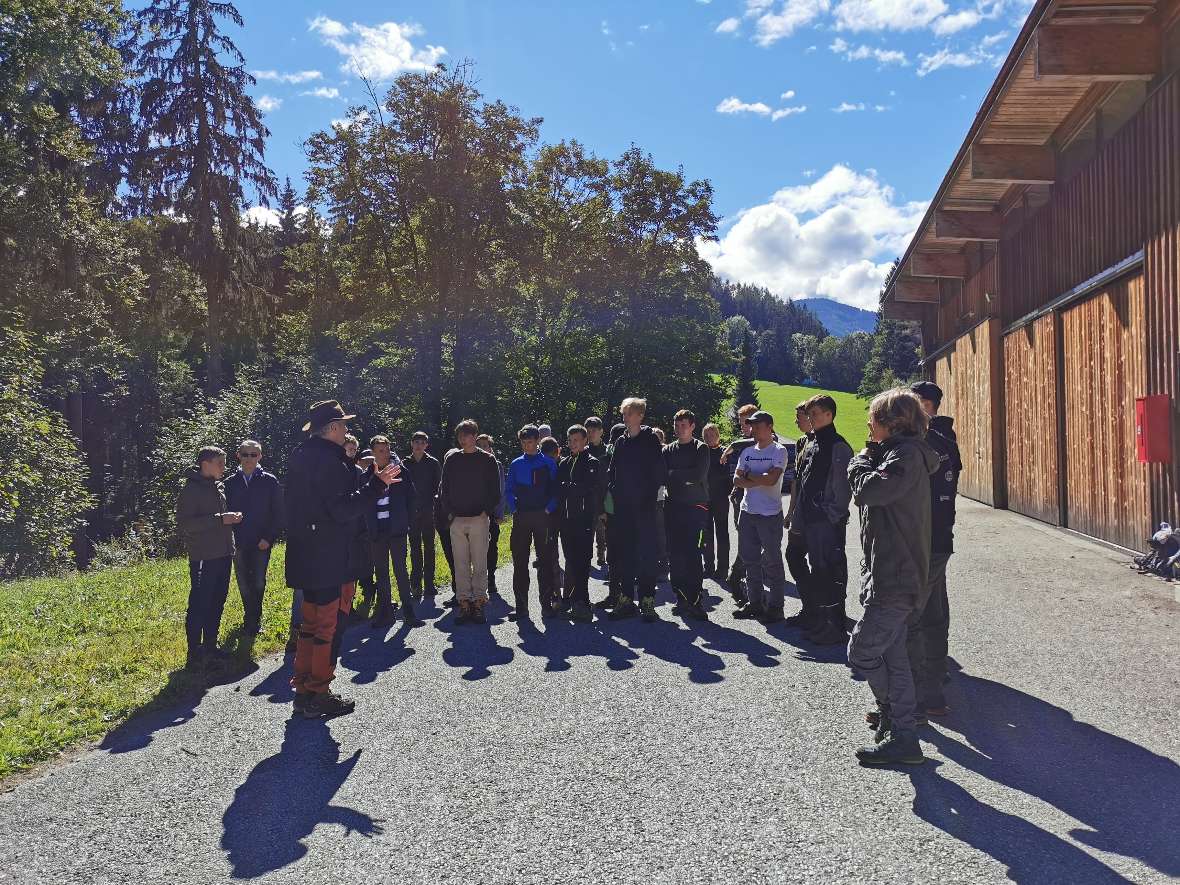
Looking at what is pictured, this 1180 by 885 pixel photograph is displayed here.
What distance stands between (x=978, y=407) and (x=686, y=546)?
14.5 m

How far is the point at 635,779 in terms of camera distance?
4.24 m

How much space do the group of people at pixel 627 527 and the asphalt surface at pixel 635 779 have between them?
1.44 feet

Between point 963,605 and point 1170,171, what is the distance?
6114 mm

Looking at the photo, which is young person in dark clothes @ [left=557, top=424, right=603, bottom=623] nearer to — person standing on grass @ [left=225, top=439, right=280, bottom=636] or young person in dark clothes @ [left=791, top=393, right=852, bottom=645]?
young person in dark clothes @ [left=791, top=393, right=852, bottom=645]

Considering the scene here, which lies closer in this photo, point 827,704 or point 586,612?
point 827,704

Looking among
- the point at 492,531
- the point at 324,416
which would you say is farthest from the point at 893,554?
the point at 492,531

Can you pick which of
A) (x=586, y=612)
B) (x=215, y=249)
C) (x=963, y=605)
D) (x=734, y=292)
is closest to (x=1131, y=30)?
(x=963, y=605)

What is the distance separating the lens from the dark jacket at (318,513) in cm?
565

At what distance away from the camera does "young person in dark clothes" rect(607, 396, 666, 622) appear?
320 inches

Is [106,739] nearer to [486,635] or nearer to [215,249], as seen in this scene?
[486,635]

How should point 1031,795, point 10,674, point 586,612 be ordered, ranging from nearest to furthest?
point 1031,795 < point 10,674 < point 586,612

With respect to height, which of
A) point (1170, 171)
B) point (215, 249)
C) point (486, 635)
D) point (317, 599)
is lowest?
point (486, 635)

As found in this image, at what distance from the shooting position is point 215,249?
2703 cm

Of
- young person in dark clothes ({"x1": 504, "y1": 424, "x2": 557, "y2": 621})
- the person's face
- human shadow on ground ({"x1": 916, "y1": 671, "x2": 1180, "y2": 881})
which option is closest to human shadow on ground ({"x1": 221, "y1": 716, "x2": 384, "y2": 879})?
human shadow on ground ({"x1": 916, "y1": 671, "x2": 1180, "y2": 881})
